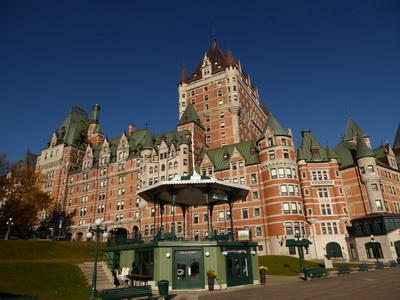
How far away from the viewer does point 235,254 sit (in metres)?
25.5

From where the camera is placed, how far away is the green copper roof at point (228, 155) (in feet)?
194

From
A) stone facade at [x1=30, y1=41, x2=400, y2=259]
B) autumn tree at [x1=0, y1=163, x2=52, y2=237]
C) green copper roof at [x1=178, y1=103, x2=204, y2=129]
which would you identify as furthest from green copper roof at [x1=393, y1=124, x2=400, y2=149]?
autumn tree at [x1=0, y1=163, x2=52, y2=237]

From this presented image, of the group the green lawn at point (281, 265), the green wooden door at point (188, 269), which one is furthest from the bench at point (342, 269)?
the green wooden door at point (188, 269)

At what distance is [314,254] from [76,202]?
5785 centimetres

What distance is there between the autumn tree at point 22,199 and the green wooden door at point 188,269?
156ft

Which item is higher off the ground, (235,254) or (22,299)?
(235,254)

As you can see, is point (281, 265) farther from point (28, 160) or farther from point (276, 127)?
point (28, 160)

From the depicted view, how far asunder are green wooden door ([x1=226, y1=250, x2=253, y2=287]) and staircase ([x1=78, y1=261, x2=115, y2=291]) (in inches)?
396

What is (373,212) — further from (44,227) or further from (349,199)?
(44,227)

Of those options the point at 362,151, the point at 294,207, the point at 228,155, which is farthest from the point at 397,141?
the point at 228,155

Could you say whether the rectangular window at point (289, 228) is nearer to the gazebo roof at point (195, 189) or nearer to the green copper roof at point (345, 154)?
the green copper roof at point (345, 154)

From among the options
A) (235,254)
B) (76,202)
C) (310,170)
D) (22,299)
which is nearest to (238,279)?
(235,254)

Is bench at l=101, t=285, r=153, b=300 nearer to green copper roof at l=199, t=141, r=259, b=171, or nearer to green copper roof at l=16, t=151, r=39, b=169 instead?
green copper roof at l=199, t=141, r=259, b=171

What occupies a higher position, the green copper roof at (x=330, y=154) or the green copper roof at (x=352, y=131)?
the green copper roof at (x=352, y=131)
